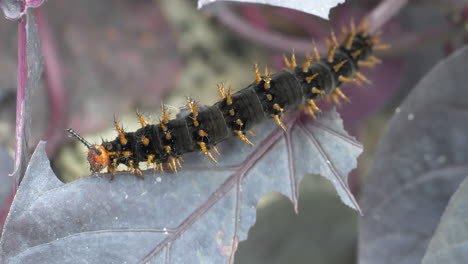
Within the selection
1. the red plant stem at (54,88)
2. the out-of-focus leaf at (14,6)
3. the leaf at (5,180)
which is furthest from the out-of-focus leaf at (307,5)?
the red plant stem at (54,88)

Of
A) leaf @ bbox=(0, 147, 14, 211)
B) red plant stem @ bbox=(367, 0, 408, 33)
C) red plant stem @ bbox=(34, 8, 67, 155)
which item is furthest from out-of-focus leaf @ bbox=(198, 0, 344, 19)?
red plant stem @ bbox=(34, 8, 67, 155)

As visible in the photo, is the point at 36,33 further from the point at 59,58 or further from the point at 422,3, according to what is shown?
the point at 422,3

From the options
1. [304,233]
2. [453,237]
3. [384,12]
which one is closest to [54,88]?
[304,233]

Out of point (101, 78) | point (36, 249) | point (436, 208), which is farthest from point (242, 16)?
point (36, 249)

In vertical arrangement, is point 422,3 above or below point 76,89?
below

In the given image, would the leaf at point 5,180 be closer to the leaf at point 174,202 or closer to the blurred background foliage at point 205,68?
the blurred background foliage at point 205,68
